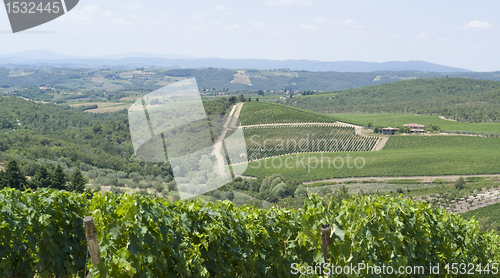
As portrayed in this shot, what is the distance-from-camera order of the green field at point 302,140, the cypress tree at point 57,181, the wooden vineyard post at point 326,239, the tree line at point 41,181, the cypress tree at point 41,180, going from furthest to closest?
1. the green field at point 302,140
2. the cypress tree at point 41,180
3. the cypress tree at point 57,181
4. the tree line at point 41,181
5. the wooden vineyard post at point 326,239

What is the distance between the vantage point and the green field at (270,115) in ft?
257

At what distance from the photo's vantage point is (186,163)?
482 centimetres

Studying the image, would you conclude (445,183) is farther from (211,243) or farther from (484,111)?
(484,111)

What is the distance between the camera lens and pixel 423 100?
502ft

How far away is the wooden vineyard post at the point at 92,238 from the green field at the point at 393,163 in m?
49.2

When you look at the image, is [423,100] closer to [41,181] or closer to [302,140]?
[302,140]

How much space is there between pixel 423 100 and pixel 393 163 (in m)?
115

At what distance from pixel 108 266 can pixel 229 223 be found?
68.7 inches

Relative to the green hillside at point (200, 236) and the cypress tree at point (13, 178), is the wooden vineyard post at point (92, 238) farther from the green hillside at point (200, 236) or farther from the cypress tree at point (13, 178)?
the cypress tree at point (13, 178)

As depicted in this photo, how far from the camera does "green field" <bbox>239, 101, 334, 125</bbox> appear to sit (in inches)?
3081

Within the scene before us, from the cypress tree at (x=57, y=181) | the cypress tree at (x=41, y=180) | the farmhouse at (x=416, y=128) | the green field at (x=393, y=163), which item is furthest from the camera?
the farmhouse at (x=416, y=128)

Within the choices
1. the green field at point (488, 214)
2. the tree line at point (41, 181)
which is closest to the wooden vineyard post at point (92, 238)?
the tree line at point (41, 181)

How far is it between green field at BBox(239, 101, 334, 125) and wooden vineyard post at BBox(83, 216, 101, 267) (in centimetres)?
7111

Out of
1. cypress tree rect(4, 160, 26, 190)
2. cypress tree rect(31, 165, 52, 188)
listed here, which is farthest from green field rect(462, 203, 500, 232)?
cypress tree rect(4, 160, 26, 190)
